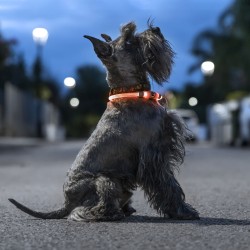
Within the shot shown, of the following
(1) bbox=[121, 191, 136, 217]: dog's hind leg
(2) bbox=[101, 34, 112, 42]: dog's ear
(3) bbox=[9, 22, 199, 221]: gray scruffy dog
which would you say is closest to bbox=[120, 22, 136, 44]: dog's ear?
(3) bbox=[9, 22, 199, 221]: gray scruffy dog

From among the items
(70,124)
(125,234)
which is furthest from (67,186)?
(70,124)

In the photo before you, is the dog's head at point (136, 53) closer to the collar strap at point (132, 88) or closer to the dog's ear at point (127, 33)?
the dog's ear at point (127, 33)

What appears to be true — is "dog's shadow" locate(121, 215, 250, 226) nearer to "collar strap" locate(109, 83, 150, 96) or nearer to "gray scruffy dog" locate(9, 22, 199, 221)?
"gray scruffy dog" locate(9, 22, 199, 221)

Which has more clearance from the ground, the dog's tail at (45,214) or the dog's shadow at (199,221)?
the dog's tail at (45,214)

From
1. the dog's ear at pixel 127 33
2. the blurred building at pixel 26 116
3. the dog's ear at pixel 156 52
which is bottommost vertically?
the dog's ear at pixel 156 52

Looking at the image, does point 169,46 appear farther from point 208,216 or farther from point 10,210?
point 10,210

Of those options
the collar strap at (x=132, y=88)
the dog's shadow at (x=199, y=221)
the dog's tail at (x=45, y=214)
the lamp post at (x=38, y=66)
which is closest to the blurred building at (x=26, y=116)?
the lamp post at (x=38, y=66)

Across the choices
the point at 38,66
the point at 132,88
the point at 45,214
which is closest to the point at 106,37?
the point at 132,88

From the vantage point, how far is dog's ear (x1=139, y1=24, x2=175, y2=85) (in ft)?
22.0

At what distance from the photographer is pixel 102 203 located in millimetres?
6684

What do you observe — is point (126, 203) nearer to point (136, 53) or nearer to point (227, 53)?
point (136, 53)

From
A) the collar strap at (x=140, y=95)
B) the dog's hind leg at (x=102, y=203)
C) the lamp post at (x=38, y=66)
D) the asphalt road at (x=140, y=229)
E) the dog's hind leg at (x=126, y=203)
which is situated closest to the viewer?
the asphalt road at (x=140, y=229)

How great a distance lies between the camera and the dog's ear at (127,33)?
676cm

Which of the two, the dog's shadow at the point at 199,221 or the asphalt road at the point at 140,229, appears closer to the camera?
the asphalt road at the point at 140,229
